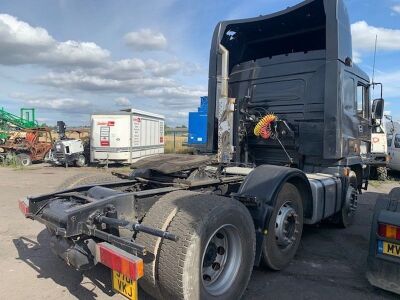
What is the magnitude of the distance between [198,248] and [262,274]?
70.7 inches

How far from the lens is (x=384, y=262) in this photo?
13.6ft

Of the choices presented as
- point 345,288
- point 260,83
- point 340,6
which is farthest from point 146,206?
point 340,6

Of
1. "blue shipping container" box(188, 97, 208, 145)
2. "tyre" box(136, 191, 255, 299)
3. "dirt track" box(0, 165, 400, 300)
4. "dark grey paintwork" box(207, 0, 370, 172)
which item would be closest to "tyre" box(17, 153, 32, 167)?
"blue shipping container" box(188, 97, 208, 145)

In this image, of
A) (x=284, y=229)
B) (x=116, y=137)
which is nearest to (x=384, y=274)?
(x=284, y=229)

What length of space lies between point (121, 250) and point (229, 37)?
16.9 feet

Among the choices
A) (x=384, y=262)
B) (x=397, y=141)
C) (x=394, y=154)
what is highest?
(x=397, y=141)

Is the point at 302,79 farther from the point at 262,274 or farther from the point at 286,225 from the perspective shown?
the point at 262,274

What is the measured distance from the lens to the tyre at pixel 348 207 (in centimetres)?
683

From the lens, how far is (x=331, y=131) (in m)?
6.13

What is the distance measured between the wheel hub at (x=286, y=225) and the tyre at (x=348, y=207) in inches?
83.0

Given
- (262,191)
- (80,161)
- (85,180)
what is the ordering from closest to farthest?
(262,191), (85,180), (80,161)

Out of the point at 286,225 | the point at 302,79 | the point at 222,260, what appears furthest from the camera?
the point at 302,79

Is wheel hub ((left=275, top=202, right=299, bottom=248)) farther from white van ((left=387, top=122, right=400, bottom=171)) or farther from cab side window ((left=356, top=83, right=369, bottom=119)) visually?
white van ((left=387, top=122, right=400, bottom=171))

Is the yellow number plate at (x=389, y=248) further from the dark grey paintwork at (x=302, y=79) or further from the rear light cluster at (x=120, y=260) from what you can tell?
the rear light cluster at (x=120, y=260)
